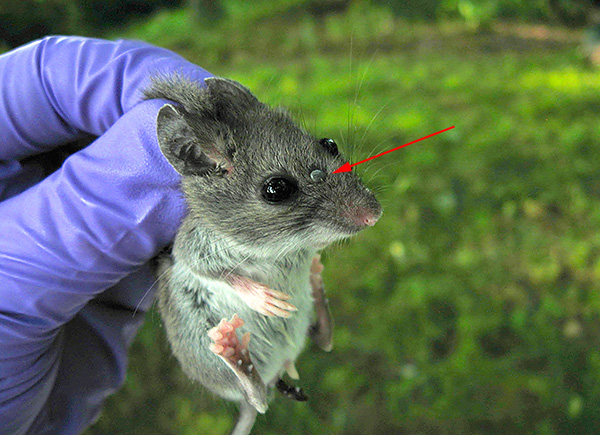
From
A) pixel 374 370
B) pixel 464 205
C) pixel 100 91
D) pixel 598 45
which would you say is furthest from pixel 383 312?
pixel 598 45

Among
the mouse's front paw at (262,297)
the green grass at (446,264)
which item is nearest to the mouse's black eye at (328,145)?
the mouse's front paw at (262,297)

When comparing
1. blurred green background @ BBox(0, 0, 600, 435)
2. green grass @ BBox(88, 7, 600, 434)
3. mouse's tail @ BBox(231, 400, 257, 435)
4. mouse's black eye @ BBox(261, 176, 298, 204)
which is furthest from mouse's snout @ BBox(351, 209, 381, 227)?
green grass @ BBox(88, 7, 600, 434)

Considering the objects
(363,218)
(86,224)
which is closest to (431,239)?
(363,218)

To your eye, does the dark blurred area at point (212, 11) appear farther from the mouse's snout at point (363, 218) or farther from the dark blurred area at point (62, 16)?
the mouse's snout at point (363, 218)

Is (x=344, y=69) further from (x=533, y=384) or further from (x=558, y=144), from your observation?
(x=533, y=384)

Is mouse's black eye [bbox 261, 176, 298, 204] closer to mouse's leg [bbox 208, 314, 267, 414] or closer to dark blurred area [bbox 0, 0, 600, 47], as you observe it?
mouse's leg [bbox 208, 314, 267, 414]

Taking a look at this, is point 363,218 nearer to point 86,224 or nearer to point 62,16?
point 86,224

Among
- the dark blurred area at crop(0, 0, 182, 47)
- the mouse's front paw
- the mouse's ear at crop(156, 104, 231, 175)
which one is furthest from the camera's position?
the dark blurred area at crop(0, 0, 182, 47)
